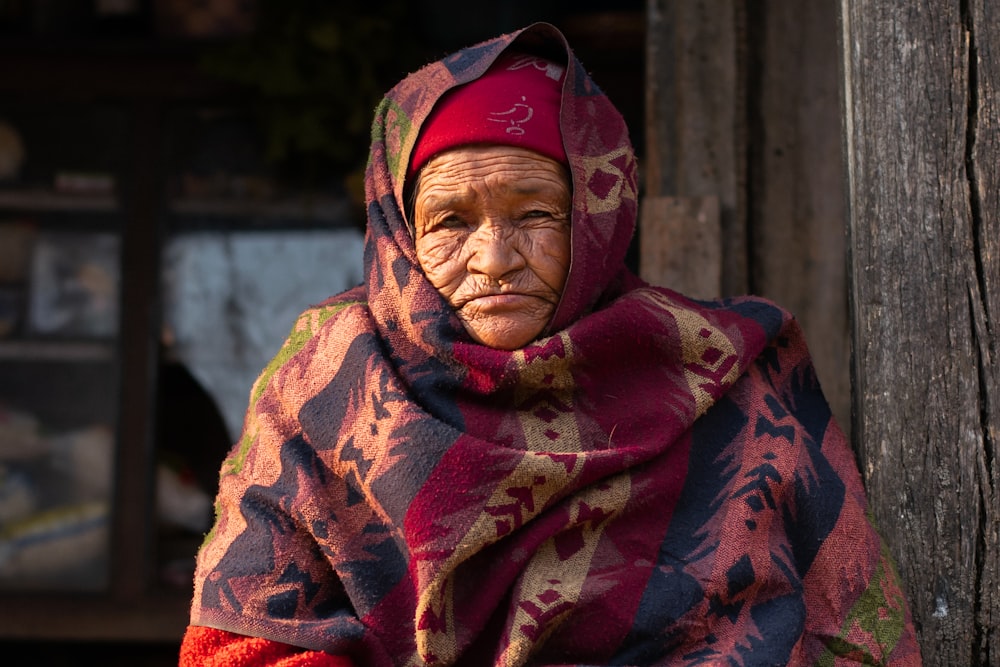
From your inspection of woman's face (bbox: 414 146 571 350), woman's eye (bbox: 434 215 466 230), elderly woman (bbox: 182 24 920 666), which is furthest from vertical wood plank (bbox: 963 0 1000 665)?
woman's eye (bbox: 434 215 466 230)

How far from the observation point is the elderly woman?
1.92 meters

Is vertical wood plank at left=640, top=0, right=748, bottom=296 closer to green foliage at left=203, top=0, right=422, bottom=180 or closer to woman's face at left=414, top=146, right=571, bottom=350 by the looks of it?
woman's face at left=414, top=146, right=571, bottom=350

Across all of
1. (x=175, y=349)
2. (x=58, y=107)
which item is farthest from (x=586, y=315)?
(x=58, y=107)

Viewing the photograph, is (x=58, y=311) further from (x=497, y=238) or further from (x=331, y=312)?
(x=497, y=238)

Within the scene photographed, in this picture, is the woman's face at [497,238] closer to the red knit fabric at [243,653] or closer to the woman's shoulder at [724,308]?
the woman's shoulder at [724,308]

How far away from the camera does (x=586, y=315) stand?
2.16 meters

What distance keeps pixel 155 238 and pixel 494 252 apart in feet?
8.41

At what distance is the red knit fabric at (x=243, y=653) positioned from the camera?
190cm

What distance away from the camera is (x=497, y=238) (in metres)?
2.11

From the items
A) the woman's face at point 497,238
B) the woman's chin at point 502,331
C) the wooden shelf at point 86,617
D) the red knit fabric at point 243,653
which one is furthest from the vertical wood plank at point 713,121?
the wooden shelf at point 86,617

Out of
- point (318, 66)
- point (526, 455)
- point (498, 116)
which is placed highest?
point (318, 66)

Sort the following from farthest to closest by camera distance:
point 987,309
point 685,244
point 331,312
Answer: point 685,244
point 331,312
point 987,309

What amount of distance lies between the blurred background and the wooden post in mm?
2069

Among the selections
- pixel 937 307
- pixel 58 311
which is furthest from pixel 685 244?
pixel 58 311
